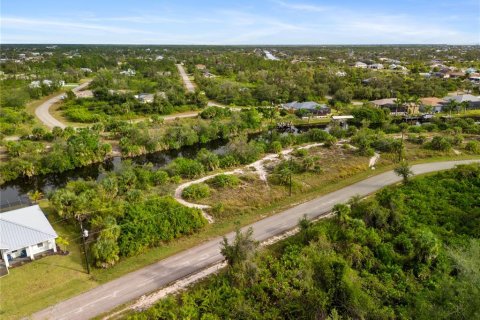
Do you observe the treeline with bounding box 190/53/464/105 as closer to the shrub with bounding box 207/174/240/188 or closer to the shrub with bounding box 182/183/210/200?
the shrub with bounding box 207/174/240/188

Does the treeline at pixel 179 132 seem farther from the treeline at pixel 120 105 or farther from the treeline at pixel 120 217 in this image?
the treeline at pixel 120 217

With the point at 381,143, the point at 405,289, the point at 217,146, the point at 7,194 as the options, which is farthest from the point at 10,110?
the point at 405,289

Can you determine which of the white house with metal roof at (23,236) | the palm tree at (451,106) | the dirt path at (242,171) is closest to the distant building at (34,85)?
the dirt path at (242,171)

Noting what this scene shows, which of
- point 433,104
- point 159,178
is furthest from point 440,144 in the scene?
point 433,104

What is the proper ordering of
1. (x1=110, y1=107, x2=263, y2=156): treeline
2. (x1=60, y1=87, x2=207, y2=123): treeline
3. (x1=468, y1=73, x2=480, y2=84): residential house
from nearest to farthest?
1. (x1=110, y1=107, x2=263, y2=156): treeline
2. (x1=60, y1=87, x2=207, y2=123): treeline
3. (x1=468, y1=73, x2=480, y2=84): residential house

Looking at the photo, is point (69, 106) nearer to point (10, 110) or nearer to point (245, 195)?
point (10, 110)

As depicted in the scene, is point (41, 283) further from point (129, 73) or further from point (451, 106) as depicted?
point (129, 73)

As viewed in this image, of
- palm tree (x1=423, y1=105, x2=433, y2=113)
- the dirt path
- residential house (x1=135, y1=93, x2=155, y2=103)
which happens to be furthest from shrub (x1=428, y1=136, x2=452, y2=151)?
residential house (x1=135, y1=93, x2=155, y2=103)

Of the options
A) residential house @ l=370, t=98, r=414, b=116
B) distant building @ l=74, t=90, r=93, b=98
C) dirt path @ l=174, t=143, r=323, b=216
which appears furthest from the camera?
distant building @ l=74, t=90, r=93, b=98
